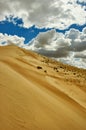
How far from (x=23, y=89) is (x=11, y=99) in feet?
4.80

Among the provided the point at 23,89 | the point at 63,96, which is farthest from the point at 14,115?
the point at 63,96

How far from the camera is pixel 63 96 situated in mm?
11078

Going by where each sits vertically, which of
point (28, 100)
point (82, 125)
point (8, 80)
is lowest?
point (82, 125)

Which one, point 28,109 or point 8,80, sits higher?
point 8,80

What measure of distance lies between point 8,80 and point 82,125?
3064 mm

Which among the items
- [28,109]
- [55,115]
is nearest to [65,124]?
[55,115]

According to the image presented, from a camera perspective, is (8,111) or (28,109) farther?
(28,109)

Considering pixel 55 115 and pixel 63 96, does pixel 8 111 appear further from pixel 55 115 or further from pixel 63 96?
pixel 63 96

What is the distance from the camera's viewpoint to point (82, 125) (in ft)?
26.6

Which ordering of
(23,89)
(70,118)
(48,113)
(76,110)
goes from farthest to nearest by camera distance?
(76,110) < (23,89) < (70,118) < (48,113)

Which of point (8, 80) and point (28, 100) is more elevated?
point (8, 80)

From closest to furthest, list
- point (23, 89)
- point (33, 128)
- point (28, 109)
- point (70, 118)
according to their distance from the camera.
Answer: point (33, 128), point (28, 109), point (70, 118), point (23, 89)

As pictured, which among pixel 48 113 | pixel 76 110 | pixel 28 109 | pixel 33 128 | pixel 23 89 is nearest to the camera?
pixel 33 128

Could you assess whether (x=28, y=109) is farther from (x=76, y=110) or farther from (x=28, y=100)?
(x=76, y=110)
